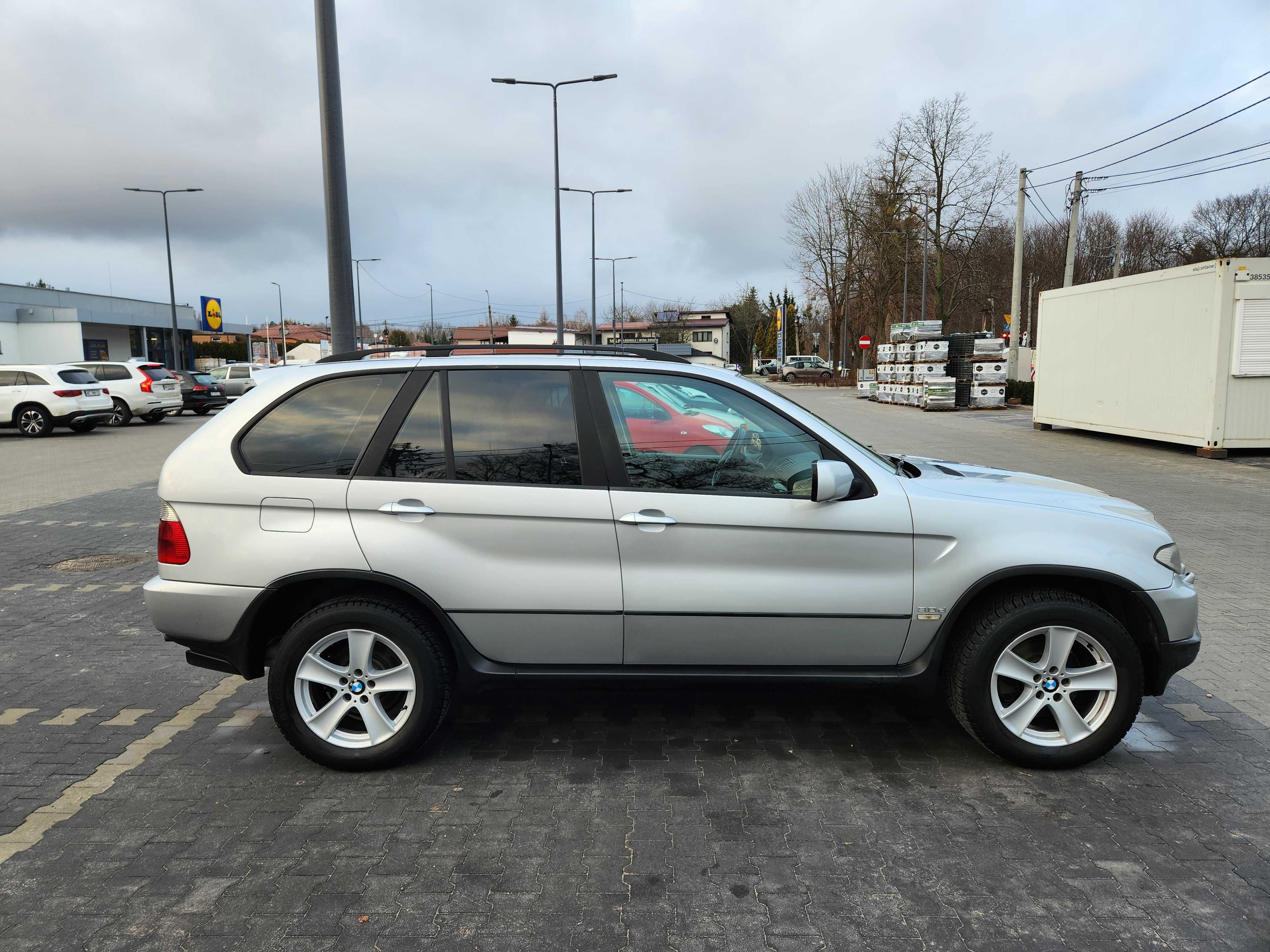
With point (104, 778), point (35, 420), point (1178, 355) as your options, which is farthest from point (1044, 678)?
point (35, 420)

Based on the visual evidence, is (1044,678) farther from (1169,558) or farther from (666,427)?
(666,427)

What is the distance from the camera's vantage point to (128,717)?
4.27 metres

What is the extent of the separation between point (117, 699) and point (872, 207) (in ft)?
169

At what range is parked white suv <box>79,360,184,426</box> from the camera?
23625 millimetres

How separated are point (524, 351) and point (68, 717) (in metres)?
2.83

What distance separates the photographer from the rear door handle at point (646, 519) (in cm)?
348

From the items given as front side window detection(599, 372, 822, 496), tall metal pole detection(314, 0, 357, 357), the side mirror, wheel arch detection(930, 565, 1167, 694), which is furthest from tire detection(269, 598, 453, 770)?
tall metal pole detection(314, 0, 357, 357)

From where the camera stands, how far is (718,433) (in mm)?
3754

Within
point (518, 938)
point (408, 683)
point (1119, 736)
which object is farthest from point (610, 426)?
point (1119, 736)

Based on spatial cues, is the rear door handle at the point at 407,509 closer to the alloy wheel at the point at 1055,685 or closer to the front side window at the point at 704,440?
the front side window at the point at 704,440

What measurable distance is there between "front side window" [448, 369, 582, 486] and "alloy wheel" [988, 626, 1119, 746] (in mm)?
1927

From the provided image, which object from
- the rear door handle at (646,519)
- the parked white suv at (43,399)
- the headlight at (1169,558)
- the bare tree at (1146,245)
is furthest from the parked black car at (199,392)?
the bare tree at (1146,245)

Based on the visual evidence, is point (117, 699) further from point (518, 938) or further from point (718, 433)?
point (718, 433)

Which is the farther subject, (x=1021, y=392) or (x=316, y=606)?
(x=1021, y=392)
